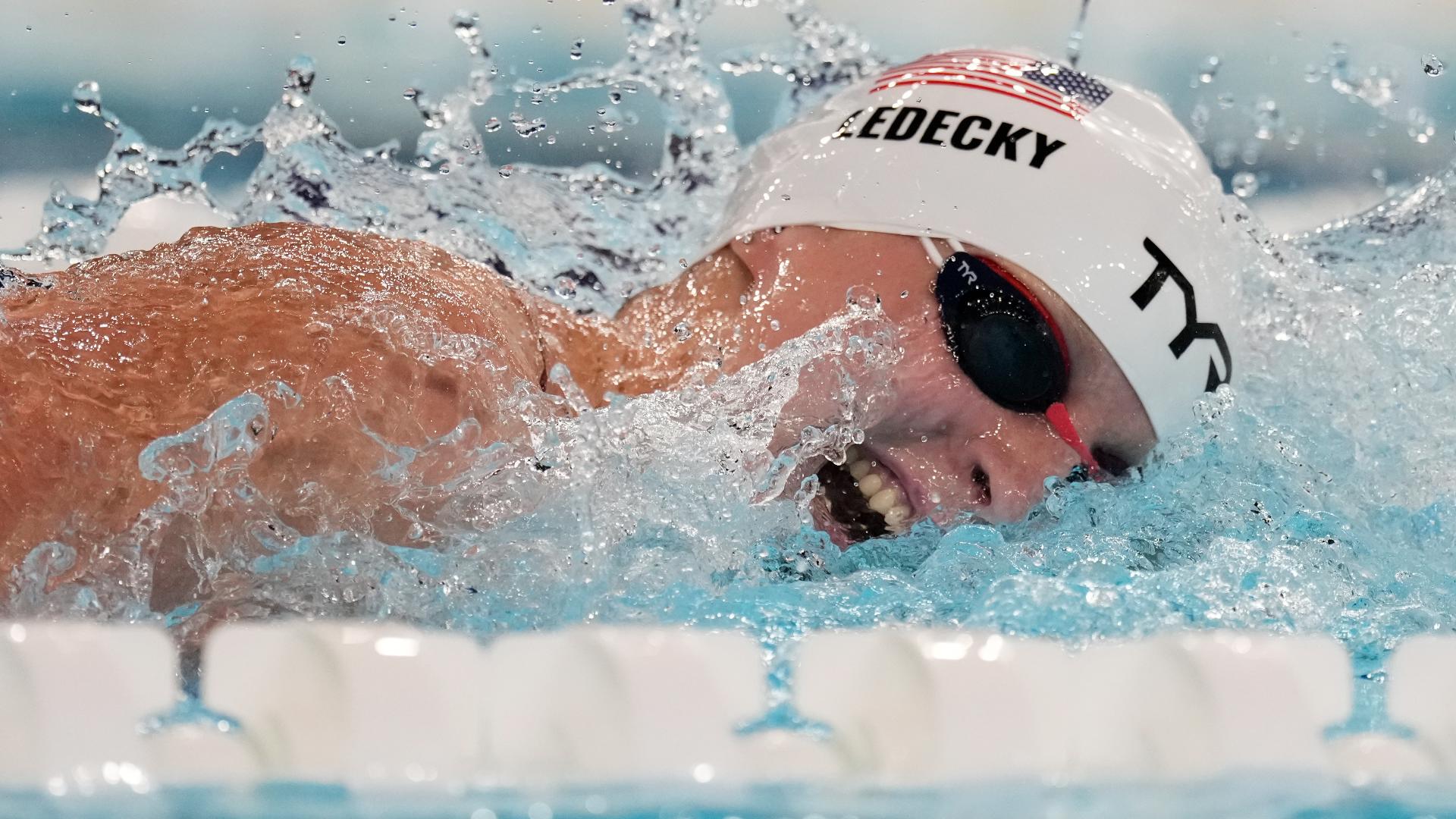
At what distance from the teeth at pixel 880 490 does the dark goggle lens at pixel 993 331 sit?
0.17 m

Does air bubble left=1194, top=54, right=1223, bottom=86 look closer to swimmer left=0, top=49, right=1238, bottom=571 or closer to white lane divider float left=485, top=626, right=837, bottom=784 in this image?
swimmer left=0, top=49, right=1238, bottom=571

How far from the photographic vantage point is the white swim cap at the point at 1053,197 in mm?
1614

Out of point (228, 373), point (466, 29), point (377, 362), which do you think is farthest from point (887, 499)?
point (466, 29)

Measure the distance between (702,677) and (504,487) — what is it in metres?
0.57

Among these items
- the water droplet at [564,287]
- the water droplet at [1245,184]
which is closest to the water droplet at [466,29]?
the water droplet at [564,287]

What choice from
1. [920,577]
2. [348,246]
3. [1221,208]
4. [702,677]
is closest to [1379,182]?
[1221,208]

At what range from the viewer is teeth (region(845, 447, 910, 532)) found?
1672mm

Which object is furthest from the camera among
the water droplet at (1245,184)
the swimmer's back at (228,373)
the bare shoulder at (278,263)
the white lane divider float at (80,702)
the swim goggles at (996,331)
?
the water droplet at (1245,184)

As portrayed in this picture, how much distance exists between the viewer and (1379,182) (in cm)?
346

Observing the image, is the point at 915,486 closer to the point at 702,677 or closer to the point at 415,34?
the point at 702,677

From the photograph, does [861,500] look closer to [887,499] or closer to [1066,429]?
[887,499]

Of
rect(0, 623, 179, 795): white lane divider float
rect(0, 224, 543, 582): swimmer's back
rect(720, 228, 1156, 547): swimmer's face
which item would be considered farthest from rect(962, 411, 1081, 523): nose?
rect(0, 623, 179, 795): white lane divider float

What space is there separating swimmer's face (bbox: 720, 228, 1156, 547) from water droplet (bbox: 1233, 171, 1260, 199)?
2002 mm

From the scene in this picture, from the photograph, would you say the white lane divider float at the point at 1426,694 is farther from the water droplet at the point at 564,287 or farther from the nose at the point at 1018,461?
the water droplet at the point at 564,287
